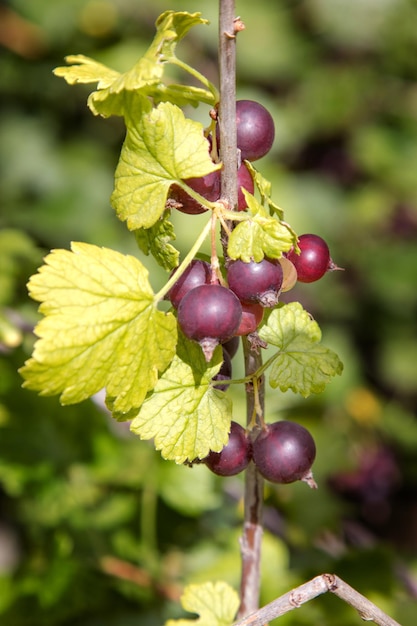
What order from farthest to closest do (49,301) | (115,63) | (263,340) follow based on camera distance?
(115,63) → (263,340) → (49,301)

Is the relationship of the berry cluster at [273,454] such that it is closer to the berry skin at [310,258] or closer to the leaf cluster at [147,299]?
the leaf cluster at [147,299]

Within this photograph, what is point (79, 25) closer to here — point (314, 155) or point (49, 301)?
point (314, 155)

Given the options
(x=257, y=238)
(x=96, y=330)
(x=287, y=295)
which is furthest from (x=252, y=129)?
(x=287, y=295)

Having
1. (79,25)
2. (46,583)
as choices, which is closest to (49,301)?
(46,583)

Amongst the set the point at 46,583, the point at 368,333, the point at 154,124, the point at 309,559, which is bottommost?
the point at 46,583

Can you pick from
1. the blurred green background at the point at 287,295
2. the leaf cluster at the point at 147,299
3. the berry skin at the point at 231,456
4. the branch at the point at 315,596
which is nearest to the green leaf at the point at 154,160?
the leaf cluster at the point at 147,299

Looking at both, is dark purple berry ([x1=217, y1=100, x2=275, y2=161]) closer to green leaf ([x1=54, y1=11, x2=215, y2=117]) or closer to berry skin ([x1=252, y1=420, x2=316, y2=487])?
green leaf ([x1=54, y1=11, x2=215, y2=117])

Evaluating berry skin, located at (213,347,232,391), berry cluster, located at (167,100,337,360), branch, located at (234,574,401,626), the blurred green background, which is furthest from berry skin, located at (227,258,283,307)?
the blurred green background
